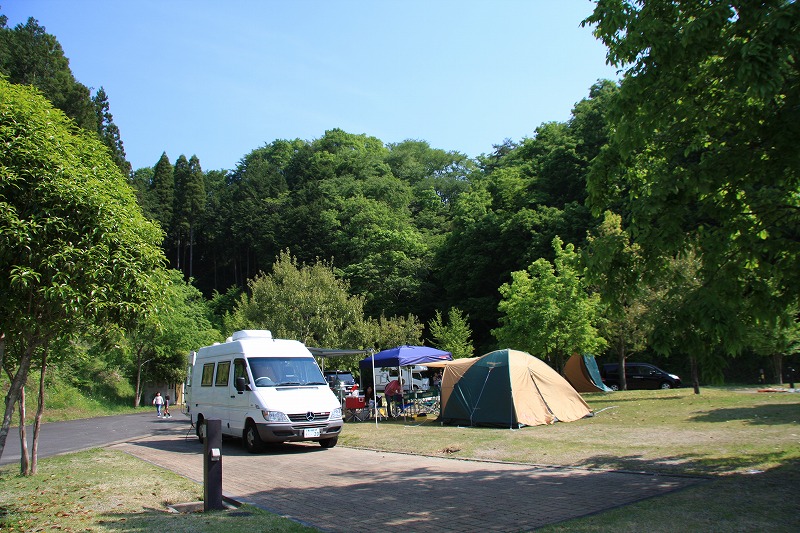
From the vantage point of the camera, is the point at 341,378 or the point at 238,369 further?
the point at 341,378

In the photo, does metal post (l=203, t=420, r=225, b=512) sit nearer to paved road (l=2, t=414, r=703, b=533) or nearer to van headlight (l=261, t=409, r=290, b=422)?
paved road (l=2, t=414, r=703, b=533)

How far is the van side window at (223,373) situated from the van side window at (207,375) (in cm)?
40

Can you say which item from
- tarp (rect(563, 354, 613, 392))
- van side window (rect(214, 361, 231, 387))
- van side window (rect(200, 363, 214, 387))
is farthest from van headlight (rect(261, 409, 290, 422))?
tarp (rect(563, 354, 613, 392))

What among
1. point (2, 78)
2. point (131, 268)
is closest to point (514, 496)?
point (131, 268)

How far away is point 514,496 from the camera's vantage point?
7570 millimetres

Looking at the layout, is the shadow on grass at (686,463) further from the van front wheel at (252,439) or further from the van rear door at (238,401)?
the van rear door at (238,401)

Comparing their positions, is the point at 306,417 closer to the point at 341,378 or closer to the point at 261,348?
the point at 261,348

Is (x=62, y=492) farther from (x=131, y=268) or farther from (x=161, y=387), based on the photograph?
(x=161, y=387)

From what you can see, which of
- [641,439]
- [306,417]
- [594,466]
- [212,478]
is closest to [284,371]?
[306,417]

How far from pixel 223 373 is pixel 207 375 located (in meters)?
1.28

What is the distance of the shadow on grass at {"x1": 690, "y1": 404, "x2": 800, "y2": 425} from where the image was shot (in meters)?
13.9

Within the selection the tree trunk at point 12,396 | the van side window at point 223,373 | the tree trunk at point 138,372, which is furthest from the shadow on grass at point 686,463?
the tree trunk at point 138,372

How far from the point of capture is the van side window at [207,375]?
15394mm

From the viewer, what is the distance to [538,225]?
42688mm
